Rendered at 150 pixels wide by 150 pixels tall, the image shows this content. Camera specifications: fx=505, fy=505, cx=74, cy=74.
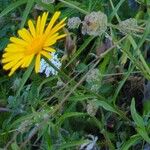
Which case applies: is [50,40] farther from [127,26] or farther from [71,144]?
[71,144]

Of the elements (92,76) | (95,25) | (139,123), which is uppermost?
(95,25)

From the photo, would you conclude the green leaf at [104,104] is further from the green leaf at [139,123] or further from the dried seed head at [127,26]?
the dried seed head at [127,26]

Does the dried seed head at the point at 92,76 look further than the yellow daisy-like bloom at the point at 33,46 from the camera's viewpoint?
Yes

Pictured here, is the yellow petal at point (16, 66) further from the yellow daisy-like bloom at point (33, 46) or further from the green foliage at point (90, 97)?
the green foliage at point (90, 97)

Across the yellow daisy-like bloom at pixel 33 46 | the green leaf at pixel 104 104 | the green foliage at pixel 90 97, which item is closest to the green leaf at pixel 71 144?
the green foliage at pixel 90 97

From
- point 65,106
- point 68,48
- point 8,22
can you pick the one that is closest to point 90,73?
point 68,48

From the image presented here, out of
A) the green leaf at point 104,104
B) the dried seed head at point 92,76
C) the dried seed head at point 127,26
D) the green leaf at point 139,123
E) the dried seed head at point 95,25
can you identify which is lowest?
the green leaf at point 139,123

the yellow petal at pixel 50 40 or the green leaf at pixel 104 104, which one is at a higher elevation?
the yellow petal at pixel 50 40

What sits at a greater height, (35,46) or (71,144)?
(35,46)

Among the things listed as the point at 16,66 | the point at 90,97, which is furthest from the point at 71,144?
the point at 16,66

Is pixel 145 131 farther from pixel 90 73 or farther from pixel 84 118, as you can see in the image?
pixel 84 118

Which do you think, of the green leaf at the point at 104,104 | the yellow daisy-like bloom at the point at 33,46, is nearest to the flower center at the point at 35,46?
the yellow daisy-like bloom at the point at 33,46
